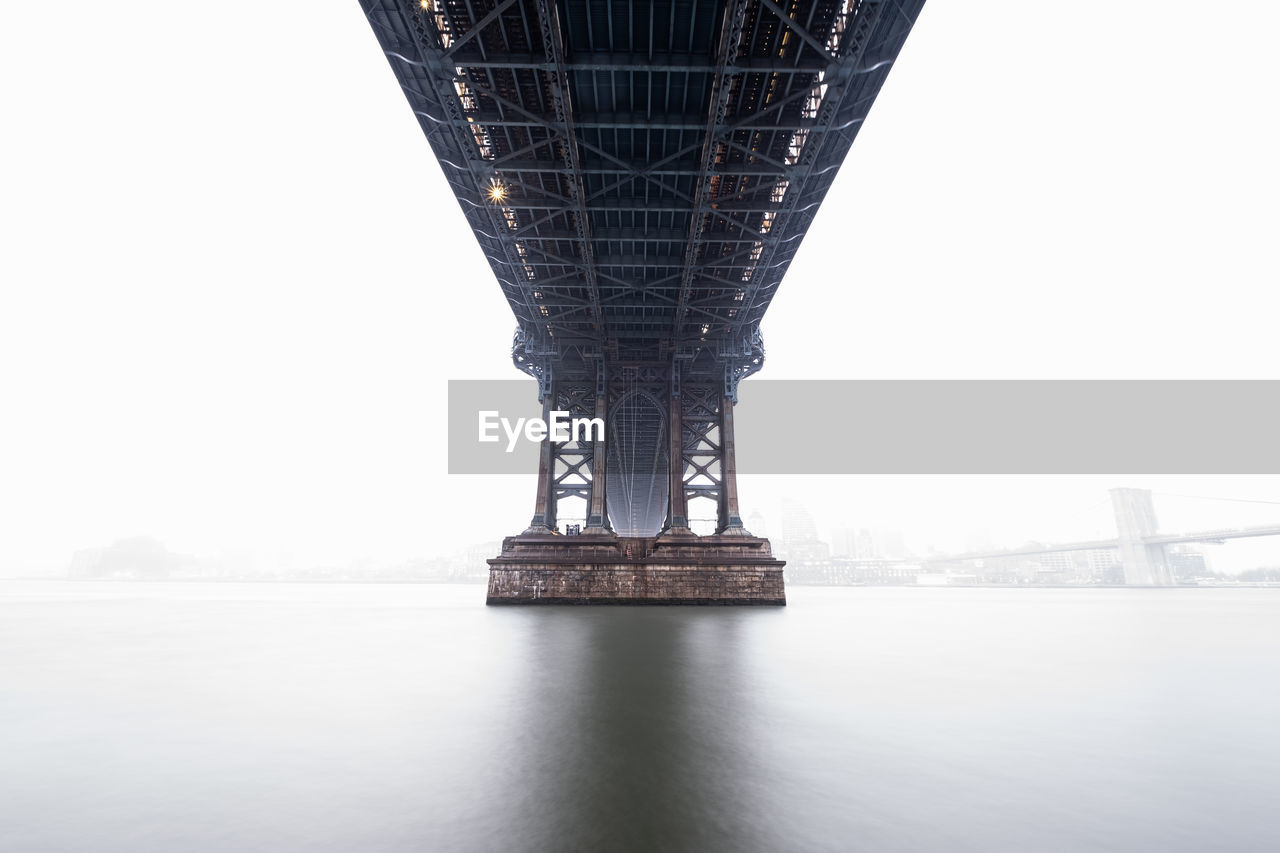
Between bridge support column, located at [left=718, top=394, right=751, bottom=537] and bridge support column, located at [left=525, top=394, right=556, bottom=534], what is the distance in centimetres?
1049

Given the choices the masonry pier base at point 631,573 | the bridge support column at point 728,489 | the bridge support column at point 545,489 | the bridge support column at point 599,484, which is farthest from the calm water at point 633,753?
the bridge support column at point 728,489

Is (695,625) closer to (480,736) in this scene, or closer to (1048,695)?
(1048,695)

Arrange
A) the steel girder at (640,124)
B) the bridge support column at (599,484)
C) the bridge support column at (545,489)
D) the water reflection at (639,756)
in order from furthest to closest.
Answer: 1. the bridge support column at (545,489)
2. the bridge support column at (599,484)
3. the steel girder at (640,124)
4. the water reflection at (639,756)

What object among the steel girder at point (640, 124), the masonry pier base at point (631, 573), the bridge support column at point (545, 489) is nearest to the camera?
the steel girder at point (640, 124)

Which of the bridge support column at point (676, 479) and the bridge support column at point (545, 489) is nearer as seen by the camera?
the bridge support column at point (676, 479)

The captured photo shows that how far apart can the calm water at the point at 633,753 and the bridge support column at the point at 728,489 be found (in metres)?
20.7

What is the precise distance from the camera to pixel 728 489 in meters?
35.6

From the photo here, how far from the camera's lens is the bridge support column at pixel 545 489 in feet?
111

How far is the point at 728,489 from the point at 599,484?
7949 millimetres

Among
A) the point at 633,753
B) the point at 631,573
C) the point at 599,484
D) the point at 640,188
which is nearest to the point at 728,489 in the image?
the point at 599,484

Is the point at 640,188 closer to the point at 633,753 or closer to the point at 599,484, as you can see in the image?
the point at 599,484

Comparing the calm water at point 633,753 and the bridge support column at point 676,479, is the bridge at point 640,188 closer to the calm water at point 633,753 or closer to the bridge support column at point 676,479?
the bridge support column at point 676,479

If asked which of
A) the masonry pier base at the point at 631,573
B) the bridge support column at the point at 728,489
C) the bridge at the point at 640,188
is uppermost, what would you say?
the bridge at the point at 640,188

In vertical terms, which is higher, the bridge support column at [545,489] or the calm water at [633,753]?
the bridge support column at [545,489]
